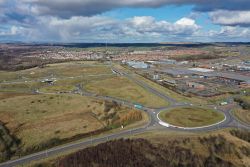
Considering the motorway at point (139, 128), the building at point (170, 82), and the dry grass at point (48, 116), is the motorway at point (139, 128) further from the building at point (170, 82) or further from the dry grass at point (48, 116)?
the building at point (170, 82)

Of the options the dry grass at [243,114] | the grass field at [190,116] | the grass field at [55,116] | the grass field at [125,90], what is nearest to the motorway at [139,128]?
the dry grass at [243,114]

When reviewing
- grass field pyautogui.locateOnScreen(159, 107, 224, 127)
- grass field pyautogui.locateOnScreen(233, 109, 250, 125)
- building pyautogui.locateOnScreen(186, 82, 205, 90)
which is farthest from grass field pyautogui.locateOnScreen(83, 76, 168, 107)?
building pyautogui.locateOnScreen(186, 82, 205, 90)

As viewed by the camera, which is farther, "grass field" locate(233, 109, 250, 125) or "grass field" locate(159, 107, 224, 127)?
"grass field" locate(233, 109, 250, 125)

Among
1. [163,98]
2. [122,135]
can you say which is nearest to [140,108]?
[163,98]

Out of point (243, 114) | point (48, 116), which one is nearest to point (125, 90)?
point (48, 116)

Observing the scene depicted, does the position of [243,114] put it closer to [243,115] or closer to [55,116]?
[243,115]

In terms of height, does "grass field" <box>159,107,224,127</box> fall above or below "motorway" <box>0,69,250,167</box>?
above

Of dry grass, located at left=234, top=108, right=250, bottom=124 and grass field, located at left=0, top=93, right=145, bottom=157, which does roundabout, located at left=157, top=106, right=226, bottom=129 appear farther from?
grass field, located at left=0, top=93, right=145, bottom=157
